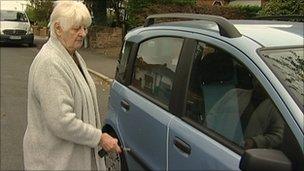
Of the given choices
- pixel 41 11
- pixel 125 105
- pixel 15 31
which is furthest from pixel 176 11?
pixel 41 11

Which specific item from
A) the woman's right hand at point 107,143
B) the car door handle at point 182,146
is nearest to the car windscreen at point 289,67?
the car door handle at point 182,146

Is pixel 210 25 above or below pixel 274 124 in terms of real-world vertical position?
above

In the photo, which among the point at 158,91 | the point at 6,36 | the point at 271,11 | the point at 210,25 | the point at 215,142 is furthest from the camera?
the point at 6,36

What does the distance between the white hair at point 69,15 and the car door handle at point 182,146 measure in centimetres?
93

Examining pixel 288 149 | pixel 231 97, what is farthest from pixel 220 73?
pixel 288 149

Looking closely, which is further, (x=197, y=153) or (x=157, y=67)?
(x=157, y=67)

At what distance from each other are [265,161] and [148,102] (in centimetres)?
164

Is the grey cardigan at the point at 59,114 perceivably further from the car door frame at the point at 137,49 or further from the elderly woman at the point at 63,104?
the car door frame at the point at 137,49

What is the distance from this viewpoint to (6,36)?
23.0m

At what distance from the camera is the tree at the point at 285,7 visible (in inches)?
311

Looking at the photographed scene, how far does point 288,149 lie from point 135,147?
5.69 feet

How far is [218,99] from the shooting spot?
314 centimetres

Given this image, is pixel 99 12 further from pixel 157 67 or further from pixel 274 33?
pixel 274 33

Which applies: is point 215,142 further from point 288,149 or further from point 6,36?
point 6,36
